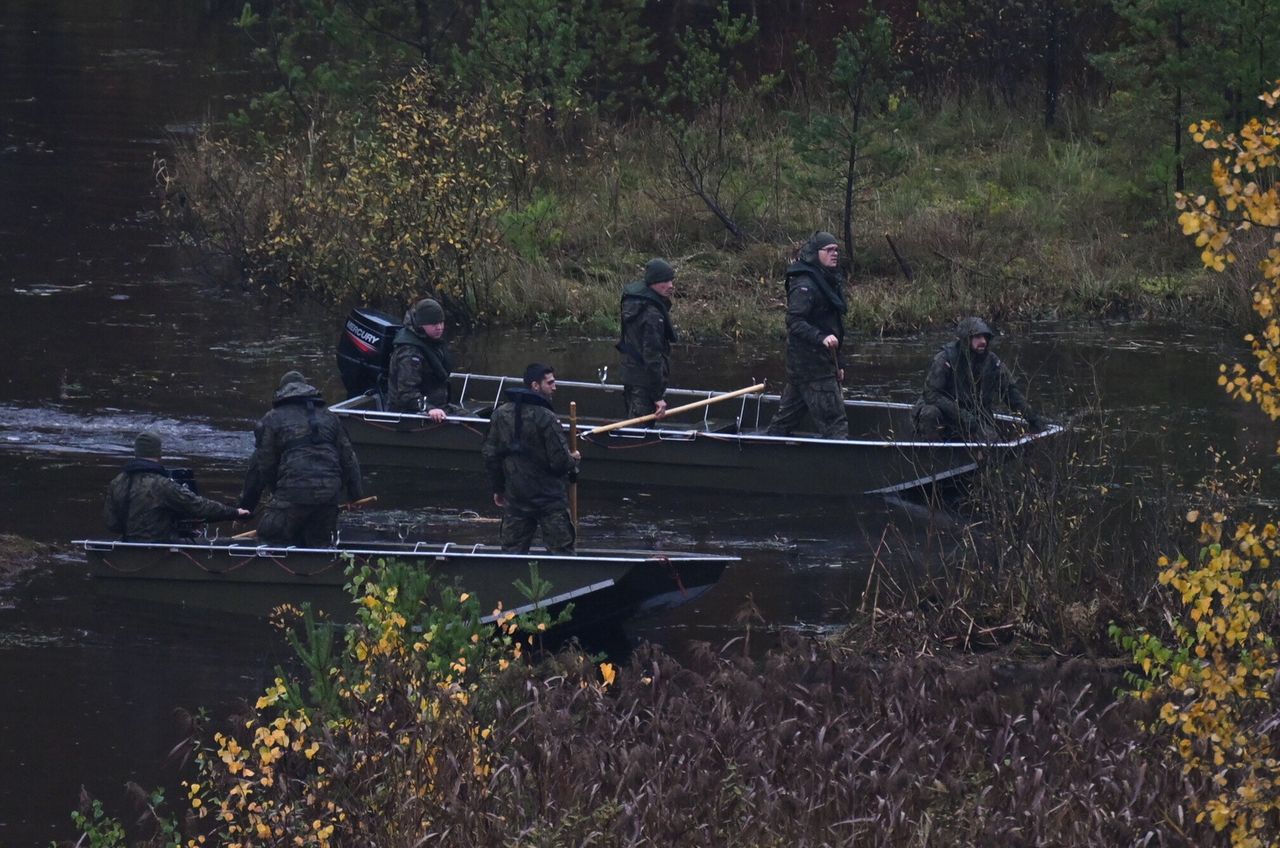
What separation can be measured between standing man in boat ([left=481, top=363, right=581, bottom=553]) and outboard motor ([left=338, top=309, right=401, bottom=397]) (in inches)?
165

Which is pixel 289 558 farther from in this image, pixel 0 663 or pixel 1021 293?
pixel 1021 293

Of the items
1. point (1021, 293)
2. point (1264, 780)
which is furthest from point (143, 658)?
point (1021, 293)

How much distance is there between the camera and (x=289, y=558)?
11.7 m

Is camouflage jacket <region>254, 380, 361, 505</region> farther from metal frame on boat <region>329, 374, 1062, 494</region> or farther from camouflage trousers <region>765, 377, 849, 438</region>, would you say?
camouflage trousers <region>765, 377, 849, 438</region>

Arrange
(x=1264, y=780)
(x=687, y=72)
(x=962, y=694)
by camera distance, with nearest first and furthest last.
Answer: (x=1264, y=780) → (x=962, y=694) → (x=687, y=72)

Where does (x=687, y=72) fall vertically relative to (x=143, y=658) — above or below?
above

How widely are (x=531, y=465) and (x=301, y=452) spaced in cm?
143

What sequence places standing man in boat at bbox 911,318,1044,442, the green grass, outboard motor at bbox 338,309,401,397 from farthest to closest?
the green grass, outboard motor at bbox 338,309,401,397, standing man in boat at bbox 911,318,1044,442

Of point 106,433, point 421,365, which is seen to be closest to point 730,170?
point 421,365

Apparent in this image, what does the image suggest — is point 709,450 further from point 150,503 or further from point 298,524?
point 150,503

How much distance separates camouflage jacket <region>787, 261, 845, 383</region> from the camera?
1494 cm

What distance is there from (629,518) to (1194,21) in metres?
11.5

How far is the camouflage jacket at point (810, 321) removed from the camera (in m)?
14.9

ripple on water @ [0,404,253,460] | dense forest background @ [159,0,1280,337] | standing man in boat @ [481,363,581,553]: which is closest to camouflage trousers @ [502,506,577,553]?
standing man in boat @ [481,363,581,553]
